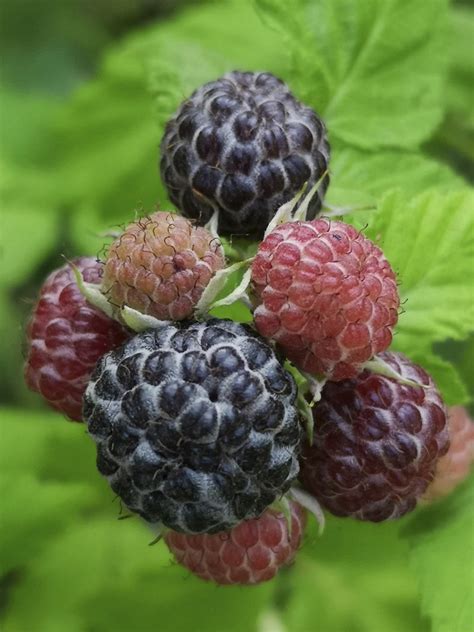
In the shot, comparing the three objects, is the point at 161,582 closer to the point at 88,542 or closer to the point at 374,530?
the point at 88,542

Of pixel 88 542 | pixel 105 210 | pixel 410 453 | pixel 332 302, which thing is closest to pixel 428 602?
pixel 410 453

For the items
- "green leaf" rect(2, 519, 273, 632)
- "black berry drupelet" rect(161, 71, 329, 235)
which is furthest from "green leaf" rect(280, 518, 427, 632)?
"black berry drupelet" rect(161, 71, 329, 235)

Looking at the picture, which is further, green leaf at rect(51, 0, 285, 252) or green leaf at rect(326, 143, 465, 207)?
green leaf at rect(51, 0, 285, 252)

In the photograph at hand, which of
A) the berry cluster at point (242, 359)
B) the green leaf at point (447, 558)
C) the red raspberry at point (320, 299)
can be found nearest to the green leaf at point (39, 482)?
the berry cluster at point (242, 359)

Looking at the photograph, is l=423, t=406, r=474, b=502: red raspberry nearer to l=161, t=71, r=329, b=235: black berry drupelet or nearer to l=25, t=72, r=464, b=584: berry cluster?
l=25, t=72, r=464, b=584: berry cluster

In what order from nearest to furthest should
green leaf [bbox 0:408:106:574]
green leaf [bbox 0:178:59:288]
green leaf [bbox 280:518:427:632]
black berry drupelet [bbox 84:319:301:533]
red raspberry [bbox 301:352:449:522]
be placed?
black berry drupelet [bbox 84:319:301:533]
red raspberry [bbox 301:352:449:522]
green leaf [bbox 0:408:106:574]
green leaf [bbox 280:518:427:632]
green leaf [bbox 0:178:59:288]
